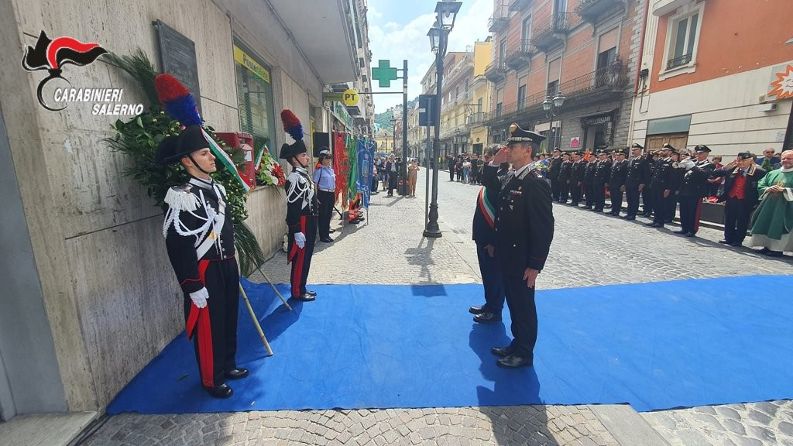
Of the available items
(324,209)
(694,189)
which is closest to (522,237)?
(324,209)

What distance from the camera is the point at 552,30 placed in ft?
72.2

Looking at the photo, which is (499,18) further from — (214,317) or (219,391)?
(219,391)

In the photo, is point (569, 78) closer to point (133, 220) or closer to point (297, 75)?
point (297, 75)

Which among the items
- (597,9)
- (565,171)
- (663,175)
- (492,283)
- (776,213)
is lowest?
(492,283)

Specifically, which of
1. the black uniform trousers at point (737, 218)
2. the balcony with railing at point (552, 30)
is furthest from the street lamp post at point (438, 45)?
the balcony with railing at point (552, 30)

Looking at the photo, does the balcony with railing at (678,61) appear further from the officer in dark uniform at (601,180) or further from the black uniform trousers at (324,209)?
the black uniform trousers at (324,209)

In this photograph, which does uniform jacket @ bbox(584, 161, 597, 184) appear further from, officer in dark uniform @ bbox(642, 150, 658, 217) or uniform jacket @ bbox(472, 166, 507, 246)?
uniform jacket @ bbox(472, 166, 507, 246)

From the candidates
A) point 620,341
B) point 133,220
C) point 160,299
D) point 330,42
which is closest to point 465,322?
point 620,341

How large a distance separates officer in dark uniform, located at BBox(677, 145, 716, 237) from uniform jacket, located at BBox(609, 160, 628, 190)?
2.34 metres

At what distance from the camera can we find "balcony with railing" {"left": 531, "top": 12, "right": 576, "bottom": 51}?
71.2 feet

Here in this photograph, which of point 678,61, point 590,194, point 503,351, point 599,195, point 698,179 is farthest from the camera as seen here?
point 678,61

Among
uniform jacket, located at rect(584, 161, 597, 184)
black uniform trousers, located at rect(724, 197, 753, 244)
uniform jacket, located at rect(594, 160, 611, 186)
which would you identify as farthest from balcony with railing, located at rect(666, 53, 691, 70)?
black uniform trousers, located at rect(724, 197, 753, 244)

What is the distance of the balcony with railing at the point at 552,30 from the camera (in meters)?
21.7

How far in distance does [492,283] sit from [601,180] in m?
9.79
